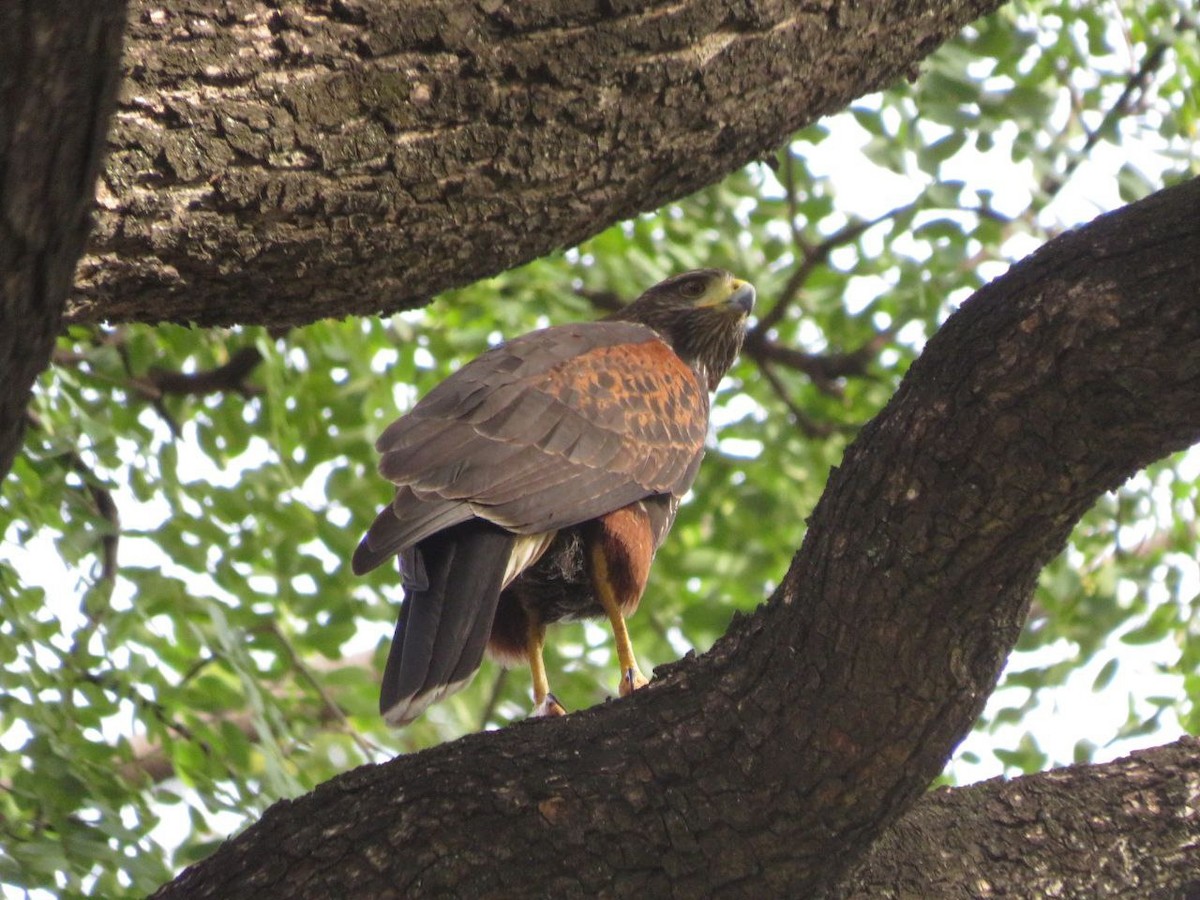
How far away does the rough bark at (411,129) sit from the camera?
111 inches

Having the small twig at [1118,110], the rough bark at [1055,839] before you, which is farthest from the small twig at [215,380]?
the rough bark at [1055,839]

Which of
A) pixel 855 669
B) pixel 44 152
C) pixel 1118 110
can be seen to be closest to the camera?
pixel 44 152

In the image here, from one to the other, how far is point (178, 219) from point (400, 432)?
142 centimetres

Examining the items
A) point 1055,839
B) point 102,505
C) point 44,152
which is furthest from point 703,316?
point 44,152

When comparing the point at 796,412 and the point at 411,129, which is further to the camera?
the point at 796,412

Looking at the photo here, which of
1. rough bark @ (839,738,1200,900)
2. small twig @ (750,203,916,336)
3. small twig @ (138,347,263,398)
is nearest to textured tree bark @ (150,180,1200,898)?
rough bark @ (839,738,1200,900)

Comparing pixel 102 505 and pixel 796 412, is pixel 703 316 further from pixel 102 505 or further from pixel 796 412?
pixel 102 505

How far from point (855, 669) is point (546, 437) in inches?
74.7

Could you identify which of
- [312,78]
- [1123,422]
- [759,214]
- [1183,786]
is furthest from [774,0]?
[759,214]

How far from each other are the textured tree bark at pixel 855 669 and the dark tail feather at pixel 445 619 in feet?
1.88

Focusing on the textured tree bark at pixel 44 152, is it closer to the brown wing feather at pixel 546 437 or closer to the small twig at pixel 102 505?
the brown wing feather at pixel 546 437

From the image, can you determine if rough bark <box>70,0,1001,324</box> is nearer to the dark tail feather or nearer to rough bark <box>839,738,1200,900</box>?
the dark tail feather

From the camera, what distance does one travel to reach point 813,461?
7.29 meters

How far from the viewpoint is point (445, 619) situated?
3.61 metres
